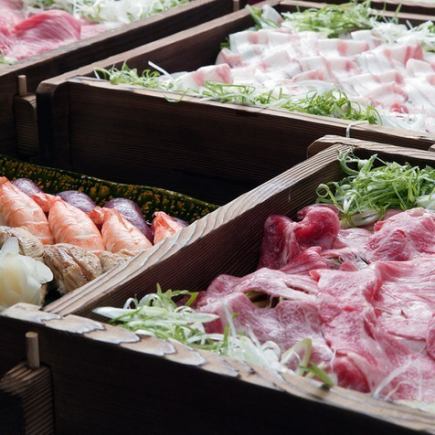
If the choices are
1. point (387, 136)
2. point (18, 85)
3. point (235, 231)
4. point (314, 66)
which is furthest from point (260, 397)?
point (314, 66)

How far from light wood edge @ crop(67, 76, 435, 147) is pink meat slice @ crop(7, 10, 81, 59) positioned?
104cm

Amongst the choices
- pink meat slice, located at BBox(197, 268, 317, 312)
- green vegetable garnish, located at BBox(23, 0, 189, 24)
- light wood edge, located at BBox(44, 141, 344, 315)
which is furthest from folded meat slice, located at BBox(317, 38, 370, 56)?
pink meat slice, located at BBox(197, 268, 317, 312)

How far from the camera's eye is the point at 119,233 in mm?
3389

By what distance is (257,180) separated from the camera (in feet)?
13.2

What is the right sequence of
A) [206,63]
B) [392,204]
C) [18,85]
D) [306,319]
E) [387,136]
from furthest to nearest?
[206,63] → [18,85] → [387,136] → [392,204] → [306,319]

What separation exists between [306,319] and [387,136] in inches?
54.7

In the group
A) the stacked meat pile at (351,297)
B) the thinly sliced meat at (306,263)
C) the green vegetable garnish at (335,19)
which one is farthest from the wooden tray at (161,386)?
the green vegetable garnish at (335,19)

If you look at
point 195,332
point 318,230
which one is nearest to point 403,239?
point 318,230

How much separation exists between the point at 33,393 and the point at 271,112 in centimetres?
194

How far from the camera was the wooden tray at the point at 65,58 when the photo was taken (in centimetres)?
434

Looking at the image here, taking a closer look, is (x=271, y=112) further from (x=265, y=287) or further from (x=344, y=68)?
(x=265, y=287)

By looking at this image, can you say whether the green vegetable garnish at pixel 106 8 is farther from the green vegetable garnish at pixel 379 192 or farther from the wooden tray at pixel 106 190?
the green vegetable garnish at pixel 379 192

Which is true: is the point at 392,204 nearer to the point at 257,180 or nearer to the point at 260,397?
the point at 257,180

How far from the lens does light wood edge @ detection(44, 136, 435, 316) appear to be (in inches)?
93.8
